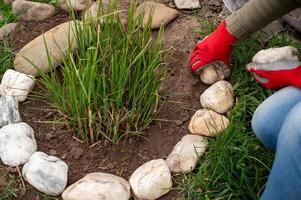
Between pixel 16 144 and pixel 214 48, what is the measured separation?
765mm

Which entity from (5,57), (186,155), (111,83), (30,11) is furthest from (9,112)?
(186,155)

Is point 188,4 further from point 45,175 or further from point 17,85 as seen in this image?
point 45,175

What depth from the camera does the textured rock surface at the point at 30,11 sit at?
7.56 feet

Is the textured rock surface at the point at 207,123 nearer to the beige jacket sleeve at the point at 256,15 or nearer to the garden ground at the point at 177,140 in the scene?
the garden ground at the point at 177,140

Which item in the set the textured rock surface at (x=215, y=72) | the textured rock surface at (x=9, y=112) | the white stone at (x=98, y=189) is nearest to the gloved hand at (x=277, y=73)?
A: the textured rock surface at (x=215, y=72)

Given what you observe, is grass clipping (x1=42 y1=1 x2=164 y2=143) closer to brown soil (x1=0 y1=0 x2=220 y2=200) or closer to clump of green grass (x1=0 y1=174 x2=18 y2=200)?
brown soil (x1=0 y1=0 x2=220 y2=200)

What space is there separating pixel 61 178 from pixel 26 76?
44 cm

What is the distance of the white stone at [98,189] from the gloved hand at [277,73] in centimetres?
58

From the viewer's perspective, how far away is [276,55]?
1875mm

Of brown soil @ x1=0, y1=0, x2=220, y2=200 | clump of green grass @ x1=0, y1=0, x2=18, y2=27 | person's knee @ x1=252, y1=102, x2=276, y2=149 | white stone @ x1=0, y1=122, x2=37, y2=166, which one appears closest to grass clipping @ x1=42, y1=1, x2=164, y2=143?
brown soil @ x1=0, y1=0, x2=220, y2=200

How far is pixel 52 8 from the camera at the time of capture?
7.66 feet

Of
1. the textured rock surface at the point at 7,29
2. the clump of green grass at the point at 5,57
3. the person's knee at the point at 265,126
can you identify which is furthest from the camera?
the textured rock surface at the point at 7,29

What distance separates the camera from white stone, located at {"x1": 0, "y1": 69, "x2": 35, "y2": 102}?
2006 mm

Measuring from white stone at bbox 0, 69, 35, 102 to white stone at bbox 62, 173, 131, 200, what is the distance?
0.43 m
